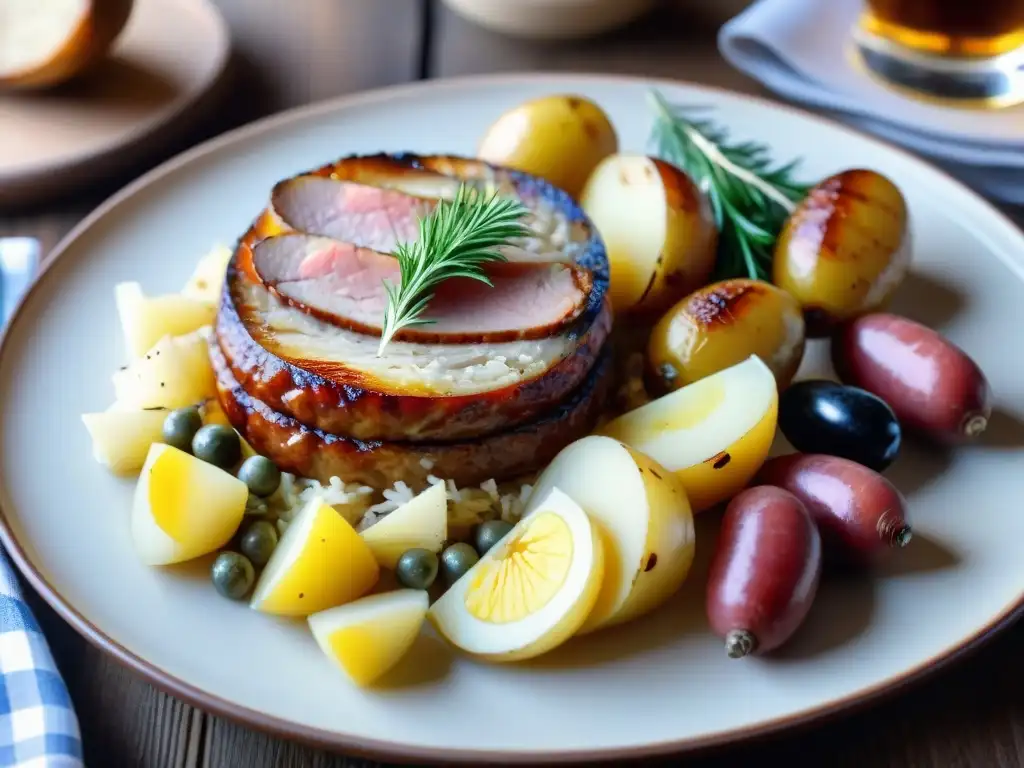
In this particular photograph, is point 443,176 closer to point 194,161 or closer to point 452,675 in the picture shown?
point 194,161

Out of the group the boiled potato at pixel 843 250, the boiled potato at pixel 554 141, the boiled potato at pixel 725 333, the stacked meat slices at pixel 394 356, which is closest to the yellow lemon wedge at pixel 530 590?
the stacked meat slices at pixel 394 356

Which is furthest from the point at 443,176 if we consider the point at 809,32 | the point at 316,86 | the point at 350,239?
the point at 809,32

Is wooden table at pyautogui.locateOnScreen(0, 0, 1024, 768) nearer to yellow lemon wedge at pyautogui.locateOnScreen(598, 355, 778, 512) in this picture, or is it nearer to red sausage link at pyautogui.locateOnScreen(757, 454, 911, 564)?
red sausage link at pyautogui.locateOnScreen(757, 454, 911, 564)

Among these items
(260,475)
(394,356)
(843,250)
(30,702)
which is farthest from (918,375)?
(30,702)

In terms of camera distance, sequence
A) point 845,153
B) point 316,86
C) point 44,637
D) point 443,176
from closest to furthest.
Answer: point 44,637 < point 443,176 < point 845,153 < point 316,86

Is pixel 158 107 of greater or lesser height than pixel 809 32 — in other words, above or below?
below

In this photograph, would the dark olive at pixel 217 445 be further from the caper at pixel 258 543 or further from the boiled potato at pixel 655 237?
the boiled potato at pixel 655 237
